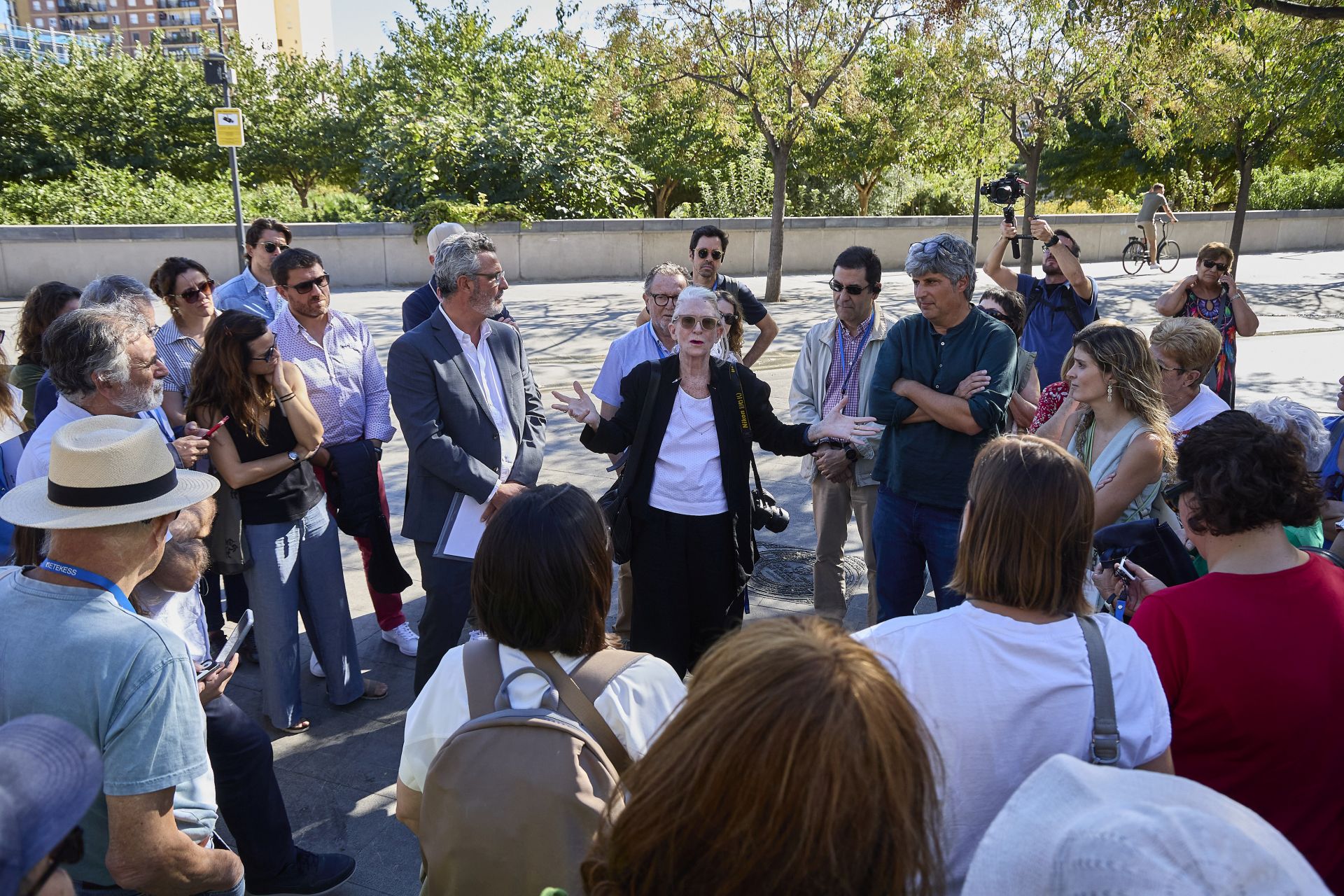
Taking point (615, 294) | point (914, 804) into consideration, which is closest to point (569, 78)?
point (615, 294)

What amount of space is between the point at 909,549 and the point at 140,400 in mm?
3093

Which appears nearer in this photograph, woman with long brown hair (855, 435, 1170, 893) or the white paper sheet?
woman with long brown hair (855, 435, 1170, 893)

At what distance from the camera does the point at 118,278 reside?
455 cm

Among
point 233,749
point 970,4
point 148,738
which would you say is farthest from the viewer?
point 970,4

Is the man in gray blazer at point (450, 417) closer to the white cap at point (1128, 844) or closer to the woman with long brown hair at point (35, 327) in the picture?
the woman with long brown hair at point (35, 327)

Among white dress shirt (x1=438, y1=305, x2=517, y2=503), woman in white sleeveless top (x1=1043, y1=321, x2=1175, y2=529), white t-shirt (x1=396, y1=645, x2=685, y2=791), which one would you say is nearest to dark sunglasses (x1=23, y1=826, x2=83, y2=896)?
white t-shirt (x1=396, y1=645, x2=685, y2=791)

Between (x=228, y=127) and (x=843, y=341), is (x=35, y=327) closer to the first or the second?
(x=843, y=341)

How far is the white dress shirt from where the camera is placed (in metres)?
4.16

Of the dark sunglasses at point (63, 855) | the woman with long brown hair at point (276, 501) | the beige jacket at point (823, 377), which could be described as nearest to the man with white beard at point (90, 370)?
the woman with long brown hair at point (276, 501)

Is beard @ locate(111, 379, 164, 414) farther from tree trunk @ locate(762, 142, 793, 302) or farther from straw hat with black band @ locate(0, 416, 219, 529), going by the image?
tree trunk @ locate(762, 142, 793, 302)

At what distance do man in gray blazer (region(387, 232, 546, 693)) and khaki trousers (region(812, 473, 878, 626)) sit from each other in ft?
5.60

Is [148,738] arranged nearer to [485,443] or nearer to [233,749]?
[233,749]

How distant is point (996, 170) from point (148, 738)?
22.9 metres

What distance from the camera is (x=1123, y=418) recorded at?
352 cm
